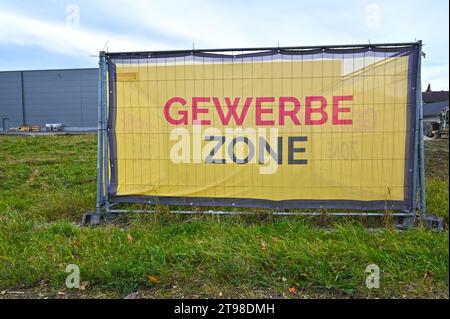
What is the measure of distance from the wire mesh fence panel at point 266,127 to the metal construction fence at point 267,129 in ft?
0.04

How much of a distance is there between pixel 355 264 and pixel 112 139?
3.14m

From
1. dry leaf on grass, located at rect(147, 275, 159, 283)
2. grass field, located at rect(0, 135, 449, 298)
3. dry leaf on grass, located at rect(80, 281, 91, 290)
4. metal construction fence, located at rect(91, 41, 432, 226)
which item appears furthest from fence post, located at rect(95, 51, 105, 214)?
dry leaf on grass, located at rect(147, 275, 159, 283)

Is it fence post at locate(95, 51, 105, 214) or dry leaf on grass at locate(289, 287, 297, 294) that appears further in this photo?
fence post at locate(95, 51, 105, 214)

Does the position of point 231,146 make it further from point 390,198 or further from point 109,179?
point 390,198

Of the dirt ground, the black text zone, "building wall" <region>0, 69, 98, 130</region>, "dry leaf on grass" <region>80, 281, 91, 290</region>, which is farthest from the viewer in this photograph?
"building wall" <region>0, 69, 98, 130</region>

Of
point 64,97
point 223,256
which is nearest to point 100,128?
point 223,256

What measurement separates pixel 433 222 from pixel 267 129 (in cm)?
215

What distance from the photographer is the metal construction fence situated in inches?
146

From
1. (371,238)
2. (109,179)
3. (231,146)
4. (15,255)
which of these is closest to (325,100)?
(231,146)

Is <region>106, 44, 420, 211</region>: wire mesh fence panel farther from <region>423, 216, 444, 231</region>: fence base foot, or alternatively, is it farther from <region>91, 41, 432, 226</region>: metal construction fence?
<region>423, 216, 444, 231</region>: fence base foot

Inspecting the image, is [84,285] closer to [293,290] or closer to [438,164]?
[293,290]

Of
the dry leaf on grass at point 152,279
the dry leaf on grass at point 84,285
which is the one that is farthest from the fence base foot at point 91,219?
the dry leaf on grass at point 152,279

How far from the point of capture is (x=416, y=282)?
2.63 metres

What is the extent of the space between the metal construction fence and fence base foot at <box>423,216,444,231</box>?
6.2 inches
